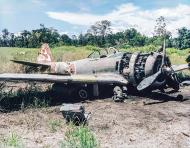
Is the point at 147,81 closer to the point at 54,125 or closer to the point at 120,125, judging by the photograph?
the point at 120,125

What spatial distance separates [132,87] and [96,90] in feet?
6.02

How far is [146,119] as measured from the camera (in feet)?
35.0

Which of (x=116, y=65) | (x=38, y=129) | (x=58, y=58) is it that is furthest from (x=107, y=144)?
(x=58, y=58)

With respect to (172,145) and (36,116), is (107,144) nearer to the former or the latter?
(172,145)

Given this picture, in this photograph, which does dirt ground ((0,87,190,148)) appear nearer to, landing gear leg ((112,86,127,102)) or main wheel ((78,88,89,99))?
landing gear leg ((112,86,127,102))

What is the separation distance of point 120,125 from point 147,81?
409 cm

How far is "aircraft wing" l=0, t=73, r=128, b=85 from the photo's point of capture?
520 inches

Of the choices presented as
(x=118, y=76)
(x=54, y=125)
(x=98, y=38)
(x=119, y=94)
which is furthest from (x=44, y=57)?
(x=98, y=38)

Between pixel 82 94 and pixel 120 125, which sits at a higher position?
pixel 82 94

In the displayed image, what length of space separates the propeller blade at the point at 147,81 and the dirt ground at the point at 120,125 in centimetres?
59

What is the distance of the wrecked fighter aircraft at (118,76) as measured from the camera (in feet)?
45.1

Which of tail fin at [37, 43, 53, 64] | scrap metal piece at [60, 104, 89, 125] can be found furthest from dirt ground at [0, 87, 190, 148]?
tail fin at [37, 43, 53, 64]

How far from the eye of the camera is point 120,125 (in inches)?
390

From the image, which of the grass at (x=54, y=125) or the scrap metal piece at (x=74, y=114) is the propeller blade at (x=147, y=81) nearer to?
the scrap metal piece at (x=74, y=114)
